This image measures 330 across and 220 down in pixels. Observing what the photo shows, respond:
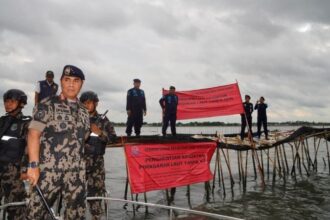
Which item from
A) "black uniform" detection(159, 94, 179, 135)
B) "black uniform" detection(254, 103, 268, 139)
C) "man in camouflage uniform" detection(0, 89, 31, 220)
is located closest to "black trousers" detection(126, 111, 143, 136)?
"black uniform" detection(159, 94, 179, 135)

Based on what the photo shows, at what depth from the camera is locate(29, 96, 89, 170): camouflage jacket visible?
11.3 ft

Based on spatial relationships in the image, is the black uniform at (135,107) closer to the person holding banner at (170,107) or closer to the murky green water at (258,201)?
the person holding banner at (170,107)

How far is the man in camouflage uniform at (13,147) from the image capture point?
4.80 metres

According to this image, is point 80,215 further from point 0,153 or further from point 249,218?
point 249,218

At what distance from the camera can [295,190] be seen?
56.4 ft

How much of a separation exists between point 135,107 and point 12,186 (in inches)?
289

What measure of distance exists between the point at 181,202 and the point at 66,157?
37.9 ft

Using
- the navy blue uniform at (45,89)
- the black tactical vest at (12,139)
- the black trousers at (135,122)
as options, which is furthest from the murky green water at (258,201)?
the black tactical vest at (12,139)

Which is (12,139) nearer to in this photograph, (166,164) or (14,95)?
(14,95)

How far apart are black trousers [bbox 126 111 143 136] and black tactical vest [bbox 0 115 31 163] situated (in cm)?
734

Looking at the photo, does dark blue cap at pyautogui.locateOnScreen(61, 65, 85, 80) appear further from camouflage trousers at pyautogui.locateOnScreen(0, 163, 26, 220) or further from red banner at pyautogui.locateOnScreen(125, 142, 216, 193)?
red banner at pyautogui.locateOnScreen(125, 142, 216, 193)

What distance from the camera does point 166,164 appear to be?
9961 mm

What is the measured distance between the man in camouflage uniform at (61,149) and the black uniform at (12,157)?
158cm

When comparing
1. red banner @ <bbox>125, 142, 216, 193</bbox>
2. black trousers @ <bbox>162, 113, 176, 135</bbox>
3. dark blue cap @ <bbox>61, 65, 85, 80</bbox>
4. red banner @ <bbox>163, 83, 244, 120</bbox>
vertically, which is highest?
red banner @ <bbox>163, 83, 244, 120</bbox>
